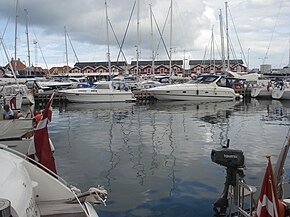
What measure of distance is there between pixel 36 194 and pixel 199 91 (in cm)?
3691

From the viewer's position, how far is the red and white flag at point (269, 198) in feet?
10.8

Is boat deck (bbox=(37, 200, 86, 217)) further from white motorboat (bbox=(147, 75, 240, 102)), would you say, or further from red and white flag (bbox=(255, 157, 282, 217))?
white motorboat (bbox=(147, 75, 240, 102))

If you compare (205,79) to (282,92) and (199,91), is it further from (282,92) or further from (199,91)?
(282,92)

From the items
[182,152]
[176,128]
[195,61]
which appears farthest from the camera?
[195,61]

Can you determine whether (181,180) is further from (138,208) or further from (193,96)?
(193,96)

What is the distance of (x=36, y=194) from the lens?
16.6ft

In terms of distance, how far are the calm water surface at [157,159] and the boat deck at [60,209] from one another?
2.96 metres

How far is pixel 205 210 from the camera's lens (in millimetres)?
7906

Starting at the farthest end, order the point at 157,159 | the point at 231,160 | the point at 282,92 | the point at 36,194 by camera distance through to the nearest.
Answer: the point at 282,92
the point at 157,159
the point at 231,160
the point at 36,194

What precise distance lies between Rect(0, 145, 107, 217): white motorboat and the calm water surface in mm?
2820

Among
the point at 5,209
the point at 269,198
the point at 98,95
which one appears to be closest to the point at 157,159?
the point at 269,198

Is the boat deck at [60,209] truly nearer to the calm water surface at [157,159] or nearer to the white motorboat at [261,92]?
the calm water surface at [157,159]

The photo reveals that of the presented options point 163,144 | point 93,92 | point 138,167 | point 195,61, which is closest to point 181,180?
point 138,167

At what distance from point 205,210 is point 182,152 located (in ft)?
19.7
